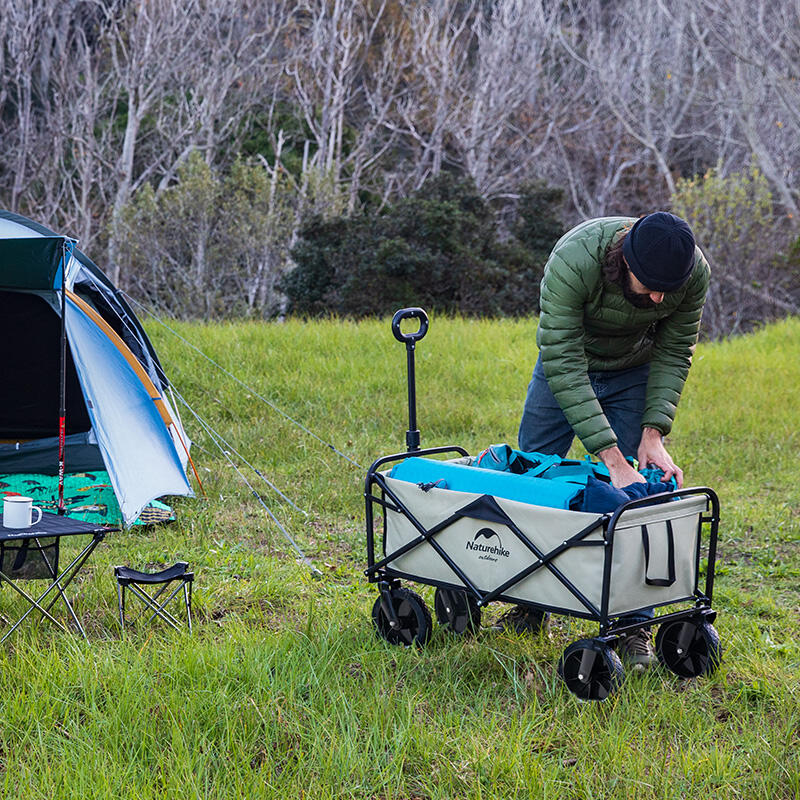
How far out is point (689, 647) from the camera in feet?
10.5

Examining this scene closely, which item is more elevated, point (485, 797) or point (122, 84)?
point (122, 84)

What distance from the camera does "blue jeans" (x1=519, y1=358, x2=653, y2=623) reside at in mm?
3557

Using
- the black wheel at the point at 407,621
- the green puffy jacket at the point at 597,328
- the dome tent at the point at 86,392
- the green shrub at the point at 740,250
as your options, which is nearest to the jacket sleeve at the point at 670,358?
the green puffy jacket at the point at 597,328

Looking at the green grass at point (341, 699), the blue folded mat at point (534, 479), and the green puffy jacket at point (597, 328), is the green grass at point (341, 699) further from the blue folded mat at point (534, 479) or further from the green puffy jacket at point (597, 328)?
the green puffy jacket at point (597, 328)

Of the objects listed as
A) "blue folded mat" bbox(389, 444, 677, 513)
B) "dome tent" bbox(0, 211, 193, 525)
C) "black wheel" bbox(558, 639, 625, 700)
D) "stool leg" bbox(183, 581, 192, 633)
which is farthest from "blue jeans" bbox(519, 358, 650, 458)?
"dome tent" bbox(0, 211, 193, 525)

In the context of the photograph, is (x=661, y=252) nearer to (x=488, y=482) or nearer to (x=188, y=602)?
(x=488, y=482)

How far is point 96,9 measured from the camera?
58.3 ft

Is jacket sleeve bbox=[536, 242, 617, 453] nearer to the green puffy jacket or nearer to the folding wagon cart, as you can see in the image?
the green puffy jacket

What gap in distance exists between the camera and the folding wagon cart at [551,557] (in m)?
2.87

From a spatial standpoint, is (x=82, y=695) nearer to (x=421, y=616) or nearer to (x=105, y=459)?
(x=421, y=616)

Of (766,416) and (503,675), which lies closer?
(503,675)

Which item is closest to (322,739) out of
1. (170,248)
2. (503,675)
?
(503,675)

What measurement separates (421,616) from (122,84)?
15.9m

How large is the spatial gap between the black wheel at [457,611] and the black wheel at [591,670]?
1.73ft
